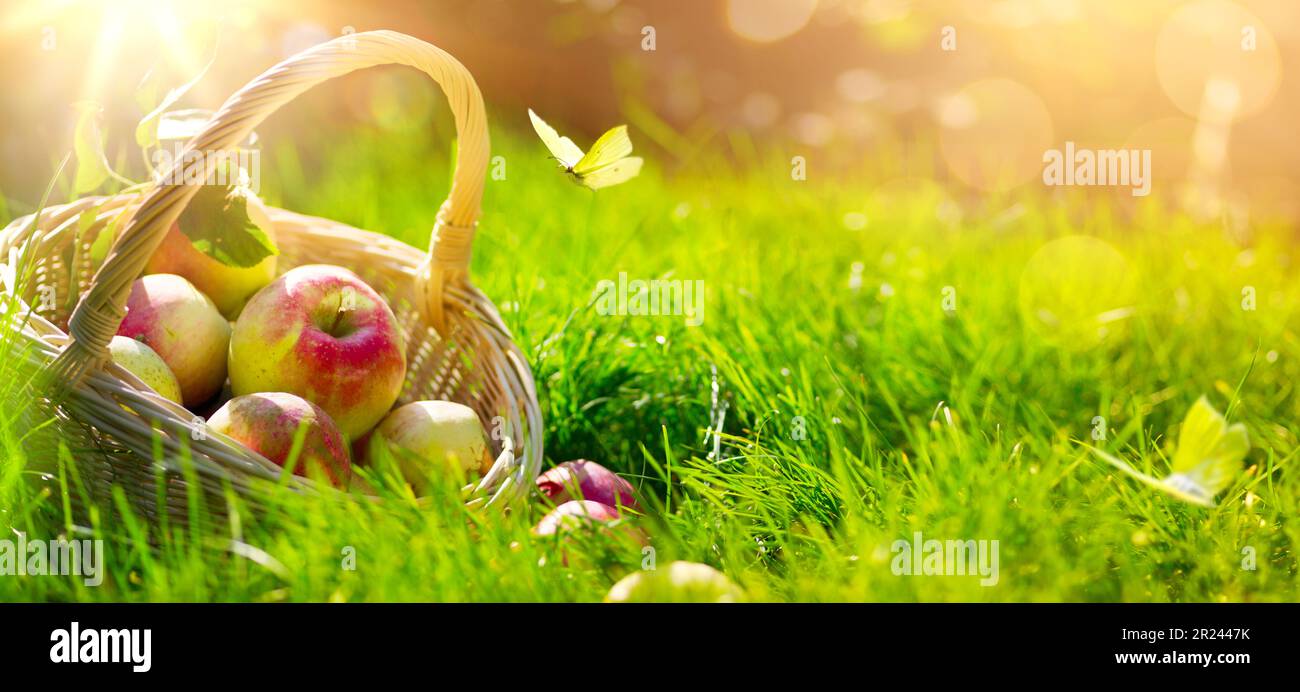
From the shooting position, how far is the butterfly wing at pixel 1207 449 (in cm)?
96

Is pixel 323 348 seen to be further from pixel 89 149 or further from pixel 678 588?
pixel 678 588

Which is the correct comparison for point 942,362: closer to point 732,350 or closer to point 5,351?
point 732,350

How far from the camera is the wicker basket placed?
43.1 inches

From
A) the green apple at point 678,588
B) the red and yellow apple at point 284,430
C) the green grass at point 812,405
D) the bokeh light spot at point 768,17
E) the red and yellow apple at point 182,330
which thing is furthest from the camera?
the bokeh light spot at point 768,17

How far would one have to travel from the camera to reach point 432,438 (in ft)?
4.64

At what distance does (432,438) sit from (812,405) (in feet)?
1.89

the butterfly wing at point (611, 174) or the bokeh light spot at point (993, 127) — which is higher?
the bokeh light spot at point (993, 127)

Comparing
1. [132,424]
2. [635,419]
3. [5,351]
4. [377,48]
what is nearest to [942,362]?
[635,419]

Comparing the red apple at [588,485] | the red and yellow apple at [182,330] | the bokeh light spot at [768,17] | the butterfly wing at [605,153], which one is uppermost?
the bokeh light spot at [768,17]

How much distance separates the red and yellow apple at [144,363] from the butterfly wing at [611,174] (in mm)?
609

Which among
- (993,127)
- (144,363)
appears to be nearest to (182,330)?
(144,363)

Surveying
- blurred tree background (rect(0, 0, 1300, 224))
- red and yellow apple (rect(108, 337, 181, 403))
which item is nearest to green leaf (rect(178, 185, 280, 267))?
red and yellow apple (rect(108, 337, 181, 403))

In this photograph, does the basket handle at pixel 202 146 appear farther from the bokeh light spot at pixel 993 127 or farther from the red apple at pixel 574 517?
the bokeh light spot at pixel 993 127

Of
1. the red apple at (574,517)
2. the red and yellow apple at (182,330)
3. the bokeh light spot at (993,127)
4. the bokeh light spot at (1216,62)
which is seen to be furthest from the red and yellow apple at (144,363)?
the bokeh light spot at (1216,62)
